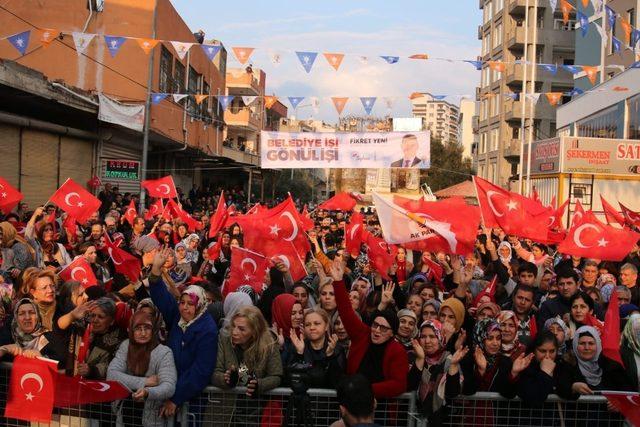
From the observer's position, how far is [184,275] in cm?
870

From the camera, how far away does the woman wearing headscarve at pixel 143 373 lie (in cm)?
476

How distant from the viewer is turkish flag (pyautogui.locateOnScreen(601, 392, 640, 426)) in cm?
464

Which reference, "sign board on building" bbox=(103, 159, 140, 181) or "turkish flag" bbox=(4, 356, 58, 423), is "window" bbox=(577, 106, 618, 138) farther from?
"turkish flag" bbox=(4, 356, 58, 423)

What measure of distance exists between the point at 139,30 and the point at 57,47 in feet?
8.44

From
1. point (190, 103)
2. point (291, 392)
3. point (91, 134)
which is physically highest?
point (190, 103)

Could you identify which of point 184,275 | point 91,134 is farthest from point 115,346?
point 91,134

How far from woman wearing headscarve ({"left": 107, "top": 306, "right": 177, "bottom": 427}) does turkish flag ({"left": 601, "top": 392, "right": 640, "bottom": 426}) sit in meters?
2.80

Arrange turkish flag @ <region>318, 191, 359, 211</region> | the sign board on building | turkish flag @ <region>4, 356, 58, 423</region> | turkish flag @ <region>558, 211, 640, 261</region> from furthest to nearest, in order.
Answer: the sign board on building, turkish flag @ <region>318, 191, 359, 211</region>, turkish flag @ <region>558, 211, 640, 261</region>, turkish flag @ <region>4, 356, 58, 423</region>

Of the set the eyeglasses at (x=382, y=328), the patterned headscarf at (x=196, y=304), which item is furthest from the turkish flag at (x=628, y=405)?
the patterned headscarf at (x=196, y=304)

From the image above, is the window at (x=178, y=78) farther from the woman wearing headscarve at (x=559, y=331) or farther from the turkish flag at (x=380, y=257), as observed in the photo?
the woman wearing headscarve at (x=559, y=331)

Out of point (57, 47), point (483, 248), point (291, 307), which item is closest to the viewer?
point (291, 307)

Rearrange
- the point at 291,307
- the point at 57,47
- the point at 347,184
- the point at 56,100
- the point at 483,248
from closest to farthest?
the point at 291,307 < the point at 483,248 < the point at 56,100 < the point at 57,47 < the point at 347,184

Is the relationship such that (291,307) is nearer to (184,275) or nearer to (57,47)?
(184,275)

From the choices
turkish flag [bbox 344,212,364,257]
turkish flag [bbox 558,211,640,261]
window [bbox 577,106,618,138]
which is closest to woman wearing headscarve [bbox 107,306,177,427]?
turkish flag [bbox 344,212,364,257]
